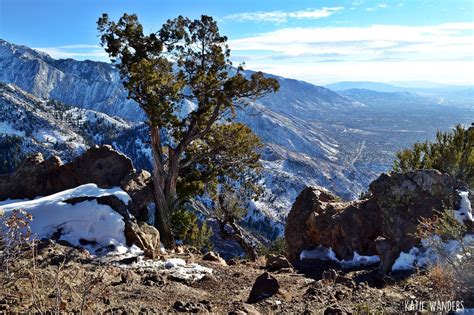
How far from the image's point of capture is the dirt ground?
722 centimetres

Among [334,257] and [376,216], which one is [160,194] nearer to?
[334,257]

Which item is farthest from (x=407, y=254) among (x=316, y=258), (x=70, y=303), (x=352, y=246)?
(x=70, y=303)

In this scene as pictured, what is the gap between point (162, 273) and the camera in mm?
11844

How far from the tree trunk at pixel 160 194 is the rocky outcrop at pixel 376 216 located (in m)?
6.46

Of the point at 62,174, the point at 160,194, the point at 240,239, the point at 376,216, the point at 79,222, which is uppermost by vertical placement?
the point at 62,174

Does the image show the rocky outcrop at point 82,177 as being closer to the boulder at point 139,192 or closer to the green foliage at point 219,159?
the boulder at point 139,192

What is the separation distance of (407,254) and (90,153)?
673 inches

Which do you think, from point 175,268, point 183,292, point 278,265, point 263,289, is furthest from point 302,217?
point 183,292

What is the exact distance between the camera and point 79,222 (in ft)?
48.5

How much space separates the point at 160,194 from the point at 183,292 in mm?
11019

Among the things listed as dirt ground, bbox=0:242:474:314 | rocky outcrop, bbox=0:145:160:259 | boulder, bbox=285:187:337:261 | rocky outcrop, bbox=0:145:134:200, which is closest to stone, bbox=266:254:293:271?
dirt ground, bbox=0:242:474:314

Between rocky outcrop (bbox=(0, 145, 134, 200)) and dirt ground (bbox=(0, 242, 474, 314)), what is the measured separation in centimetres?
863

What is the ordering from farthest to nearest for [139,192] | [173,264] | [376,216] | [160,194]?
[160,194] < [139,192] < [376,216] < [173,264]

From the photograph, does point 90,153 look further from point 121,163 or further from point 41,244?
point 41,244
